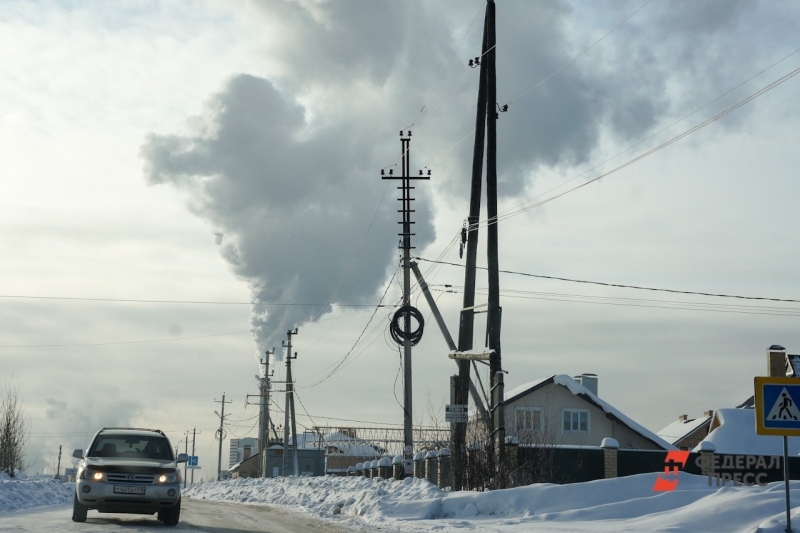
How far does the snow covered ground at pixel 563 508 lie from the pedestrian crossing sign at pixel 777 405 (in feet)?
6.63

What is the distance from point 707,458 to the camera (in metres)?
25.2

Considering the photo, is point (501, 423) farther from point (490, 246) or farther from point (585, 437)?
point (585, 437)

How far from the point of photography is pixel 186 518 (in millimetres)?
17078

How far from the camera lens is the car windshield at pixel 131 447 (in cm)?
1542

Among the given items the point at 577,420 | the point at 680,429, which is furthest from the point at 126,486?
the point at 680,429

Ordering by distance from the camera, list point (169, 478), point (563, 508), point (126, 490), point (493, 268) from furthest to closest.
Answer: point (493, 268) < point (563, 508) < point (169, 478) < point (126, 490)

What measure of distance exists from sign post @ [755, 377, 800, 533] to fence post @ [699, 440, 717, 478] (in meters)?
14.9

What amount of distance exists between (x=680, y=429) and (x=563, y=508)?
50.7 m

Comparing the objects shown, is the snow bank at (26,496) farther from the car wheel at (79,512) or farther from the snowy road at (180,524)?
the car wheel at (79,512)

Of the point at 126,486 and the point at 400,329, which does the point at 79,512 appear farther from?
the point at 400,329

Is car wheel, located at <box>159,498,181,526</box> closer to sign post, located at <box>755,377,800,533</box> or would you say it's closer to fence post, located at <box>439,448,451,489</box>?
sign post, located at <box>755,377,800,533</box>

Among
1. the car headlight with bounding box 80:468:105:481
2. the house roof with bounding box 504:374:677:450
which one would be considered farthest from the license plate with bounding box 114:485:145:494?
the house roof with bounding box 504:374:677:450

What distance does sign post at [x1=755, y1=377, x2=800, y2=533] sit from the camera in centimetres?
1079

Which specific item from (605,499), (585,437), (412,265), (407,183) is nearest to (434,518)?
(605,499)
